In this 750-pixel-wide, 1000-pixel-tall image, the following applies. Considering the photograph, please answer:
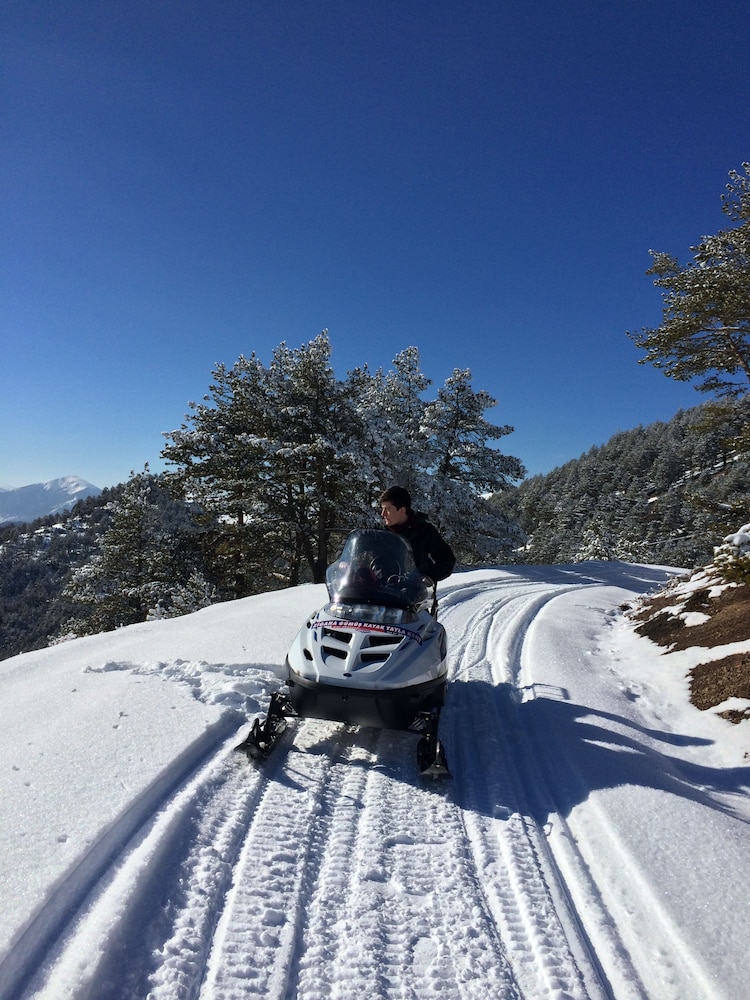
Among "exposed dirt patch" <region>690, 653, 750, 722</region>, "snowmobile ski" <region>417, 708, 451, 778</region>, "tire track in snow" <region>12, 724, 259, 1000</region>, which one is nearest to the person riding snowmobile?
"snowmobile ski" <region>417, 708, 451, 778</region>

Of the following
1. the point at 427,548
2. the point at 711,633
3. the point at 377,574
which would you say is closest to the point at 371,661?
the point at 377,574

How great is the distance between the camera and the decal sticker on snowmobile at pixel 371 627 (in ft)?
12.9

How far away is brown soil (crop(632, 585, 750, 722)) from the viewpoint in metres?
5.49

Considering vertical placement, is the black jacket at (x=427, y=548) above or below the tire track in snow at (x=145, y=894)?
above

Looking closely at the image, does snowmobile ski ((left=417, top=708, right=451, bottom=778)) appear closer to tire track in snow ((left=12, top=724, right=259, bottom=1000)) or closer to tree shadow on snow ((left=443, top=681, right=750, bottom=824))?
tree shadow on snow ((left=443, top=681, right=750, bottom=824))

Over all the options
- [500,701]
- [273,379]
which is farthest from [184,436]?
[500,701]

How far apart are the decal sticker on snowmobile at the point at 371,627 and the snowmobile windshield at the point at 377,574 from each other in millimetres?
252

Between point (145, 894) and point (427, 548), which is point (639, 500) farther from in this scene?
point (145, 894)

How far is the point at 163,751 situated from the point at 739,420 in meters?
13.9

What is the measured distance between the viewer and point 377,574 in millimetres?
4504

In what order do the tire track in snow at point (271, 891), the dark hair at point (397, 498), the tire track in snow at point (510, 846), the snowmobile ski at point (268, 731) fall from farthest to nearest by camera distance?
1. the dark hair at point (397, 498)
2. the snowmobile ski at point (268, 731)
3. the tire track in snow at point (510, 846)
4. the tire track in snow at point (271, 891)

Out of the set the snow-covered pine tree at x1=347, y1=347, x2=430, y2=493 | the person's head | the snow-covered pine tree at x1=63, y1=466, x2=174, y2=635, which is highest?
the snow-covered pine tree at x1=347, y1=347, x2=430, y2=493

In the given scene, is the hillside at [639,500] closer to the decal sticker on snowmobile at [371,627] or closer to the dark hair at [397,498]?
the dark hair at [397,498]

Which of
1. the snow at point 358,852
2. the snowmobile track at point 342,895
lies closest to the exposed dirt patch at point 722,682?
the snow at point 358,852
